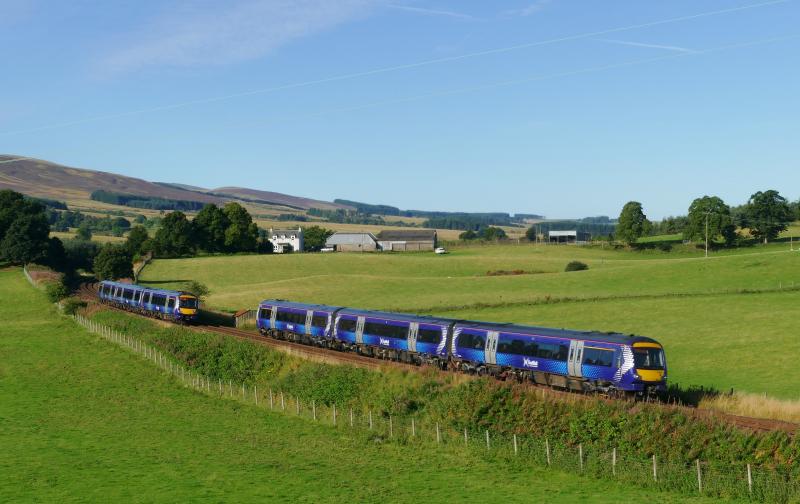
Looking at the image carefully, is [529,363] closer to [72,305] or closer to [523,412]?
[523,412]

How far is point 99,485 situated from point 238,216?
5446 inches

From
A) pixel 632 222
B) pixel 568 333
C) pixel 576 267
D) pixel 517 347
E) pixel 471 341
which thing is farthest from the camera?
pixel 632 222

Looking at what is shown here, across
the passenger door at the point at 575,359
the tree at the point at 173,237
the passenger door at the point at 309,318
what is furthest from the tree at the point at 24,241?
the passenger door at the point at 575,359

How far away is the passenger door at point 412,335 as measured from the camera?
49625 millimetres

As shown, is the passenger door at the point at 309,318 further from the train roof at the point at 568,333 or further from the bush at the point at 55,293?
the bush at the point at 55,293

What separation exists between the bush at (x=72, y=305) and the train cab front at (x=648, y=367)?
69.5m

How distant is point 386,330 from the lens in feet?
172

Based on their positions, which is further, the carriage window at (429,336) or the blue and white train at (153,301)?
the blue and white train at (153,301)

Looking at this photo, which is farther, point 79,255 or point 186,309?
point 79,255

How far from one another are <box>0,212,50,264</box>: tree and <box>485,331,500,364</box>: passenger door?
342ft

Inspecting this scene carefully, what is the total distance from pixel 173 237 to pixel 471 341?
11872cm

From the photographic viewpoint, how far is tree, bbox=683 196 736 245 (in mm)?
134000

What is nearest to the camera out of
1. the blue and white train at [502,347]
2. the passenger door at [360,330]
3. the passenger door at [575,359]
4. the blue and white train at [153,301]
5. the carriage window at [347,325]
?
the blue and white train at [502,347]

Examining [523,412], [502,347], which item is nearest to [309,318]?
[502,347]
